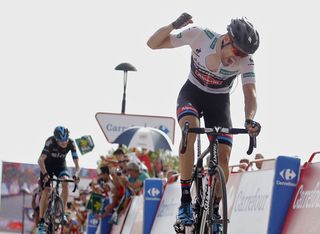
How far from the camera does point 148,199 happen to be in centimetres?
1792

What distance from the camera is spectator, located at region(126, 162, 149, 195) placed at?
762 inches

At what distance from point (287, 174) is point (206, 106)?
1.75m

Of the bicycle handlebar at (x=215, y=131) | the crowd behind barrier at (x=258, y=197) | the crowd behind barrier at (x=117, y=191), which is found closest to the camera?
the bicycle handlebar at (x=215, y=131)

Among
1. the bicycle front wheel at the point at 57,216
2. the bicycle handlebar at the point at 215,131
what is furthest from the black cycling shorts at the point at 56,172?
the bicycle handlebar at the point at 215,131

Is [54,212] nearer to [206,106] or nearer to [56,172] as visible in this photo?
[56,172]

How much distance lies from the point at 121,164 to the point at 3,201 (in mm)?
58441

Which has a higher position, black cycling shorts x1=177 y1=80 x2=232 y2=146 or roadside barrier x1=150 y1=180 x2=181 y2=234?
black cycling shorts x1=177 y1=80 x2=232 y2=146

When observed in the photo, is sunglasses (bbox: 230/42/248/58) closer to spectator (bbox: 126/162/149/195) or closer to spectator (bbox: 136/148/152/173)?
spectator (bbox: 126/162/149/195)

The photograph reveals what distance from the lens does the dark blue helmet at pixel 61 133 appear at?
1923 cm

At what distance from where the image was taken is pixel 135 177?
64.8ft

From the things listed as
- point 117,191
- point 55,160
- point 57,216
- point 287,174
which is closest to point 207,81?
point 287,174

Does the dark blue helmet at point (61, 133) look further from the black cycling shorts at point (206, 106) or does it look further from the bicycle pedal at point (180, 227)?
the bicycle pedal at point (180, 227)

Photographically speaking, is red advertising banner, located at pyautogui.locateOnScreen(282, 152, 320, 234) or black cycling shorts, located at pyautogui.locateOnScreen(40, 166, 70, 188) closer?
red advertising banner, located at pyautogui.locateOnScreen(282, 152, 320, 234)

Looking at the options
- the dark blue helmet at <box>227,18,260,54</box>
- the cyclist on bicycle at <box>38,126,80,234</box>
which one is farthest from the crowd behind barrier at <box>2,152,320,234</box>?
the dark blue helmet at <box>227,18,260,54</box>
